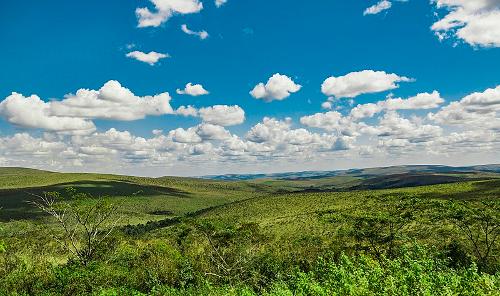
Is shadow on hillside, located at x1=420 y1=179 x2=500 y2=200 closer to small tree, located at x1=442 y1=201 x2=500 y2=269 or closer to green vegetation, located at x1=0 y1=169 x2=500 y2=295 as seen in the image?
green vegetation, located at x1=0 y1=169 x2=500 y2=295

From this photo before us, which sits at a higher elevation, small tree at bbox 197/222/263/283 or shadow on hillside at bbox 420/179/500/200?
shadow on hillside at bbox 420/179/500/200

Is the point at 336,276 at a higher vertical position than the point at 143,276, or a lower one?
higher

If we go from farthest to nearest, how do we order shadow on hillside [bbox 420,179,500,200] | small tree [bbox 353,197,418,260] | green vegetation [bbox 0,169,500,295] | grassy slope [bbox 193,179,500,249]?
shadow on hillside [bbox 420,179,500,200] < grassy slope [bbox 193,179,500,249] < small tree [bbox 353,197,418,260] < green vegetation [bbox 0,169,500,295]

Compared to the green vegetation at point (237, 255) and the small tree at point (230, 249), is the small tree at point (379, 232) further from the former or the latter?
the small tree at point (230, 249)

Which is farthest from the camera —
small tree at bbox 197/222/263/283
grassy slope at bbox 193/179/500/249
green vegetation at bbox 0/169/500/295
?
grassy slope at bbox 193/179/500/249

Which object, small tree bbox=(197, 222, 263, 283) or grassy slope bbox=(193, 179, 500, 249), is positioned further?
grassy slope bbox=(193, 179, 500, 249)

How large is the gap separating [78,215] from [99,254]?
716cm

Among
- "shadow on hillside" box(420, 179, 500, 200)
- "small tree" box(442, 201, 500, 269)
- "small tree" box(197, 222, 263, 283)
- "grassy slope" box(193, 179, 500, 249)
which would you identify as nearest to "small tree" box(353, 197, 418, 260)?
"small tree" box(442, 201, 500, 269)

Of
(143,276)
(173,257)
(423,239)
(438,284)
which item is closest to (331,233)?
(423,239)

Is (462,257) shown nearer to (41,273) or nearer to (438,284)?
(438,284)

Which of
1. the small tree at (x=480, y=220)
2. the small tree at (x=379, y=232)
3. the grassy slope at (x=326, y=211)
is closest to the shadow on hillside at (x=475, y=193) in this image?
the grassy slope at (x=326, y=211)

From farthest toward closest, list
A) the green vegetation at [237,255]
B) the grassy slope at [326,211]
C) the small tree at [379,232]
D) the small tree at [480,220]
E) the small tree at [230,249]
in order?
the grassy slope at [326,211] < the small tree at [379,232] < the small tree at [230,249] < the small tree at [480,220] < the green vegetation at [237,255]

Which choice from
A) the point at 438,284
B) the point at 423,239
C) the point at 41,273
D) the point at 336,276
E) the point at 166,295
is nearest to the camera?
the point at 438,284

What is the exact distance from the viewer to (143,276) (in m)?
44.4
